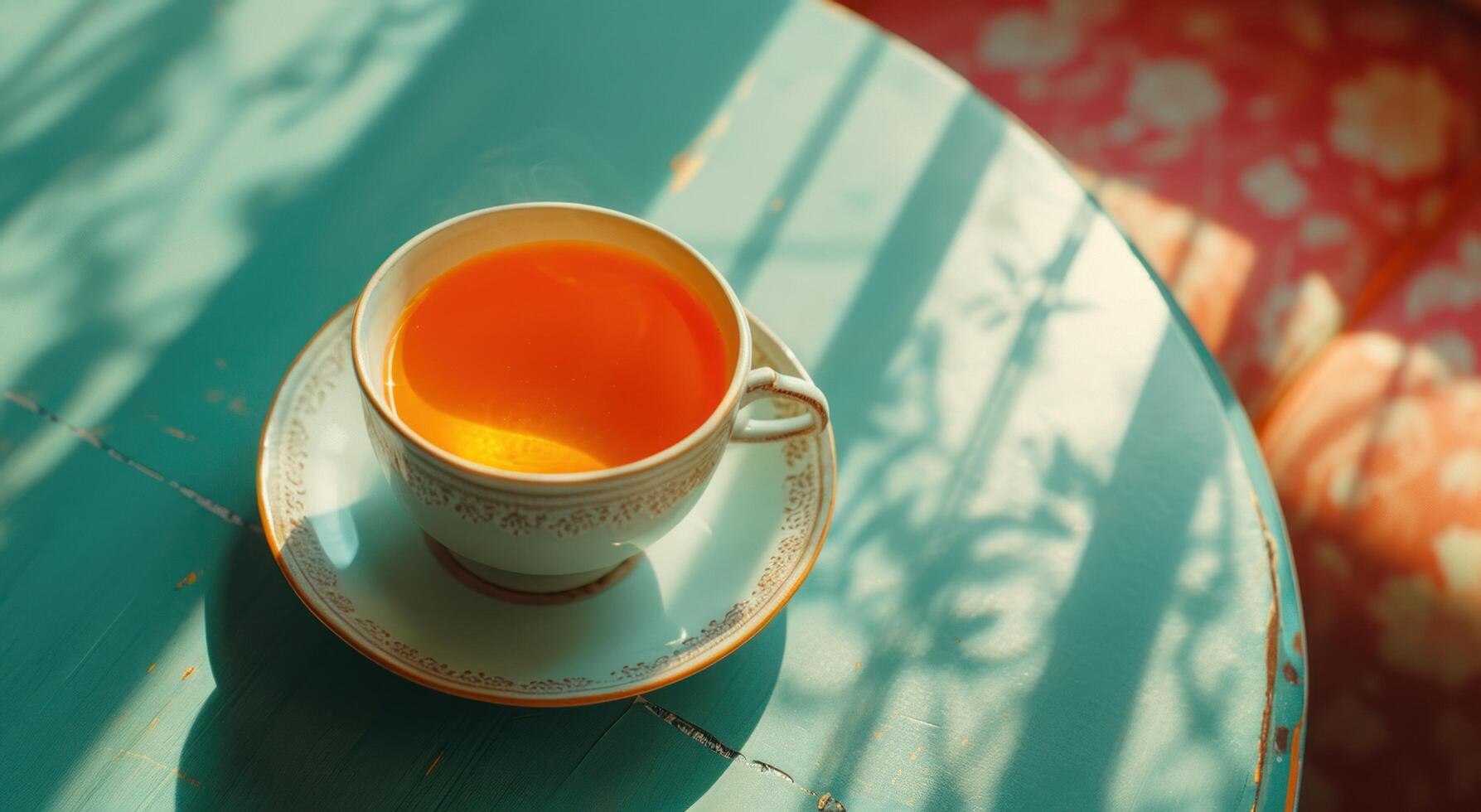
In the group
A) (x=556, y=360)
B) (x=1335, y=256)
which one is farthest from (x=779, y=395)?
(x=1335, y=256)

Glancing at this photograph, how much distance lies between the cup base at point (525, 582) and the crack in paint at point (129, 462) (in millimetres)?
128

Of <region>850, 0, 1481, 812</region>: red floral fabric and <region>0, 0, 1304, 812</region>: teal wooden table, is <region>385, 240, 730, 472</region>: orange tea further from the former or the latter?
<region>850, 0, 1481, 812</region>: red floral fabric

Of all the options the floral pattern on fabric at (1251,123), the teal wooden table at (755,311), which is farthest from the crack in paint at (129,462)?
the floral pattern on fabric at (1251,123)

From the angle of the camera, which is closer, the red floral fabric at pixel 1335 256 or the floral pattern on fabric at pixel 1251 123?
the red floral fabric at pixel 1335 256

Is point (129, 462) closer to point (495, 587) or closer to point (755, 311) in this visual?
→ point (495, 587)

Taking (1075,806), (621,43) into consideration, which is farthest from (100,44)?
(1075,806)

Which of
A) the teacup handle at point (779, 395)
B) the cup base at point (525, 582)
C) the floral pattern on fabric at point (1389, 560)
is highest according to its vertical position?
the teacup handle at point (779, 395)

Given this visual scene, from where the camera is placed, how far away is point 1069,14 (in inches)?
66.9

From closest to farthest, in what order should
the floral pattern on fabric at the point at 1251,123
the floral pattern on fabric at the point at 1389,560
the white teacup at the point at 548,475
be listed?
the white teacup at the point at 548,475
the floral pattern on fabric at the point at 1389,560
the floral pattern on fabric at the point at 1251,123

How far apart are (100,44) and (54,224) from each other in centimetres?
20

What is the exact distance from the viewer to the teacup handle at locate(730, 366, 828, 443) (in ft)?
1.94

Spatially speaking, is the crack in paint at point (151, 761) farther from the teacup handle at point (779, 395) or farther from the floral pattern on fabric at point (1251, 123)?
the floral pattern on fabric at point (1251, 123)

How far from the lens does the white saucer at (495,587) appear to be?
58 centimetres

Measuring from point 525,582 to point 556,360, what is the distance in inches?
5.0
